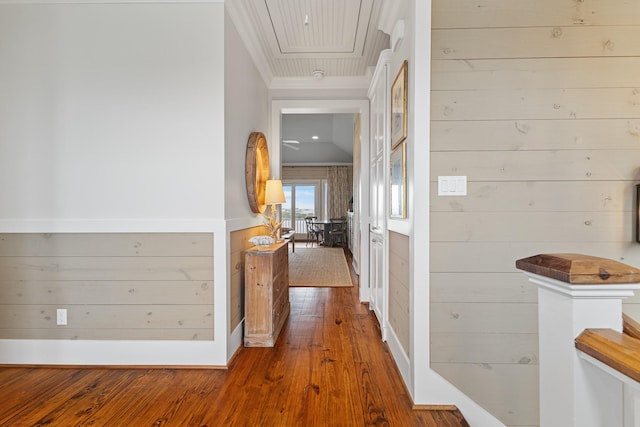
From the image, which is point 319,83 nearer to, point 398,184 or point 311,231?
point 398,184

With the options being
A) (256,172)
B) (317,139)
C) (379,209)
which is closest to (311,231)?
(317,139)

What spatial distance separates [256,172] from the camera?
2.92 m

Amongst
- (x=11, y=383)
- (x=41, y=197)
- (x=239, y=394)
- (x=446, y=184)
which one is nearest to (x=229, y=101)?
(x=41, y=197)

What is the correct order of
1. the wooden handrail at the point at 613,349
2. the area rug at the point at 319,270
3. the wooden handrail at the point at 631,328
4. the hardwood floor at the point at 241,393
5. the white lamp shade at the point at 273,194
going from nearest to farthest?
1. the wooden handrail at the point at 613,349
2. the wooden handrail at the point at 631,328
3. the hardwood floor at the point at 241,393
4. the white lamp shade at the point at 273,194
5. the area rug at the point at 319,270

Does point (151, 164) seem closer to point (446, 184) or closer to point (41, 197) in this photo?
point (41, 197)

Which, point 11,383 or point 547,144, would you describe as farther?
point 11,383

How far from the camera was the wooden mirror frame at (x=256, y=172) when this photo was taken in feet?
9.34

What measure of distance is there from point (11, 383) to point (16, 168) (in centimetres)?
143

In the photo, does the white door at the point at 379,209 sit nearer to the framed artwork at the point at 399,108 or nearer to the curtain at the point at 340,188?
the framed artwork at the point at 399,108

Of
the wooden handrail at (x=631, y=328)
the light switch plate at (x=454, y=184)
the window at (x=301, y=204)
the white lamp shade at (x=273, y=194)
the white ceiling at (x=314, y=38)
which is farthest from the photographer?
the window at (x=301, y=204)

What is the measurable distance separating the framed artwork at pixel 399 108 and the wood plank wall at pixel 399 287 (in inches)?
27.2

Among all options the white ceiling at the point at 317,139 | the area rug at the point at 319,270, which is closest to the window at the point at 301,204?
the white ceiling at the point at 317,139

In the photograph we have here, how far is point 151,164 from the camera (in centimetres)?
222

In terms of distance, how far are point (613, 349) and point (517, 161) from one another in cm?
144
